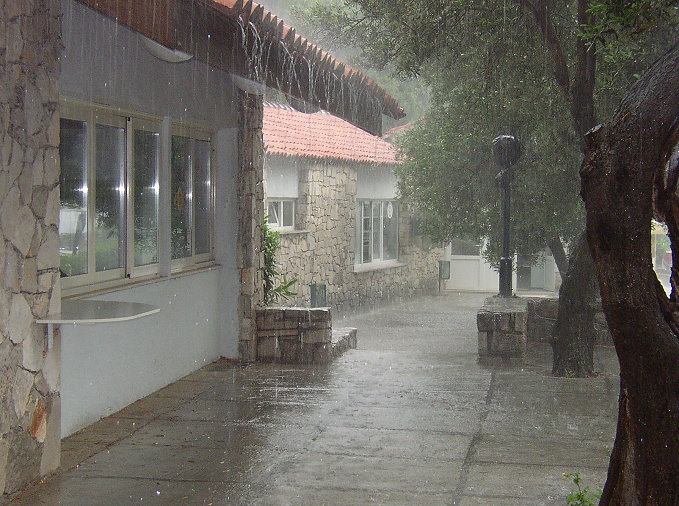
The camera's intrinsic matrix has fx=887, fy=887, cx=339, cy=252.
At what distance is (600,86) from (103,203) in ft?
18.6

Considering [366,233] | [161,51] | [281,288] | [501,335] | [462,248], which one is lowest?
[501,335]

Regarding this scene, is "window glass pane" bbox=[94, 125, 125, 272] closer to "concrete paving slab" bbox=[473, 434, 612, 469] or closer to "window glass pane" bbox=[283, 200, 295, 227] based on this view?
"concrete paving slab" bbox=[473, 434, 612, 469]

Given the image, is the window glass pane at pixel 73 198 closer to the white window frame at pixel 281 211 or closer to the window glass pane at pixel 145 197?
the window glass pane at pixel 145 197

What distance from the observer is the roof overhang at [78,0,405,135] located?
19.0 feet

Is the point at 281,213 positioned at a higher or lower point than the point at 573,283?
higher

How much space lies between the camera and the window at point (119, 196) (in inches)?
269

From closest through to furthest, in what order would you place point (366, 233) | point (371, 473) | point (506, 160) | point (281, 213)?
point (371, 473) < point (506, 160) < point (281, 213) < point (366, 233)

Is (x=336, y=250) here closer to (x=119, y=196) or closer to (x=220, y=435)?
(x=119, y=196)

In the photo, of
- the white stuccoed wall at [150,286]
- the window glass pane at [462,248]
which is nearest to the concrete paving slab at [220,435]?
the white stuccoed wall at [150,286]

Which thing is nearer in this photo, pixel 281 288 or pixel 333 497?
pixel 333 497

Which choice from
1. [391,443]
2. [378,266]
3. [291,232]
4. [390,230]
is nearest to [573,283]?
[391,443]

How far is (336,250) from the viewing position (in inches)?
777

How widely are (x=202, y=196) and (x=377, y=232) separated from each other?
Result: 1315 centimetres

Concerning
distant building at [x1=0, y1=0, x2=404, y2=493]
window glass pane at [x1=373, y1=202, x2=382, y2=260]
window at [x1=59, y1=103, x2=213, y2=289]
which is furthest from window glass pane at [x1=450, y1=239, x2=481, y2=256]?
window at [x1=59, y1=103, x2=213, y2=289]
